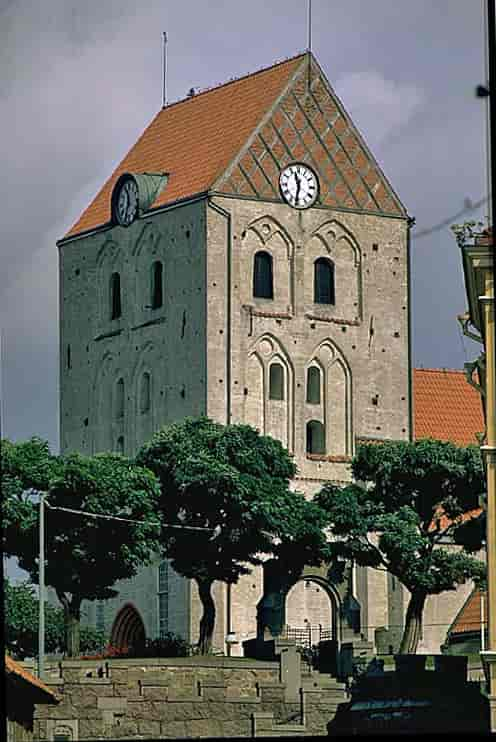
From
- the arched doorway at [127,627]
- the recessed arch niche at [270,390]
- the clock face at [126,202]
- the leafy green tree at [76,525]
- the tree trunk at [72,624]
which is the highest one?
the clock face at [126,202]

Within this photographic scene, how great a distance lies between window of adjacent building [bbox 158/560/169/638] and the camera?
80.4 metres

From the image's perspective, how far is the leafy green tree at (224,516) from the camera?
219ft

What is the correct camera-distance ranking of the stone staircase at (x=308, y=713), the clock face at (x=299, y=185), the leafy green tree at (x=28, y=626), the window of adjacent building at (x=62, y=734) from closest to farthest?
the window of adjacent building at (x=62, y=734), the stone staircase at (x=308, y=713), the leafy green tree at (x=28, y=626), the clock face at (x=299, y=185)

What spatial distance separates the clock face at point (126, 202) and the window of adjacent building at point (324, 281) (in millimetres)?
6955

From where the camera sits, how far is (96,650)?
257 feet

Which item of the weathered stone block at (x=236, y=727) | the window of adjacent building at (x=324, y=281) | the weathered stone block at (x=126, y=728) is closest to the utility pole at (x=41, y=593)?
the weathered stone block at (x=126, y=728)

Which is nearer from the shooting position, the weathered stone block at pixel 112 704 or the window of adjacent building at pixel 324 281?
the weathered stone block at pixel 112 704

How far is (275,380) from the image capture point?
83.4m

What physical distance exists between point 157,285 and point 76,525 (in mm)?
22733

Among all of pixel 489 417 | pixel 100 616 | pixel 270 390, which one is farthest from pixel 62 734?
pixel 270 390

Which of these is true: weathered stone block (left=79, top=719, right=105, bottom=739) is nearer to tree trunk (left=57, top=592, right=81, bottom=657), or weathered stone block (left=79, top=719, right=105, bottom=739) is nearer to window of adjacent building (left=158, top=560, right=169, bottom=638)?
tree trunk (left=57, top=592, right=81, bottom=657)

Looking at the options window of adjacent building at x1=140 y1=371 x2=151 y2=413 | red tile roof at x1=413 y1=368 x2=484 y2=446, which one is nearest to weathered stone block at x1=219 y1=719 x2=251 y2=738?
window of adjacent building at x1=140 y1=371 x2=151 y2=413

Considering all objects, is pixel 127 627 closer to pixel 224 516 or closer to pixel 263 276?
pixel 263 276

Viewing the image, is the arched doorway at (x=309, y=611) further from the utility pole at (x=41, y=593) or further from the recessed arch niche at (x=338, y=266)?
the utility pole at (x=41, y=593)
